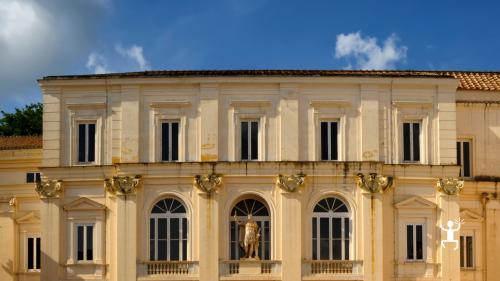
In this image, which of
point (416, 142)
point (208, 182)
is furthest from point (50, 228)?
point (416, 142)

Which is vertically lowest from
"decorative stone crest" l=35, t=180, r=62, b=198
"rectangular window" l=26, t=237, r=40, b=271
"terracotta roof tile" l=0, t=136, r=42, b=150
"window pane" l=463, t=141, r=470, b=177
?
"rectangular window" l=26, t=237, r=40, b=271

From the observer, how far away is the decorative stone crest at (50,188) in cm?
4334

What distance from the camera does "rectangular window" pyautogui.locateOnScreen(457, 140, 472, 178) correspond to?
47.3 m

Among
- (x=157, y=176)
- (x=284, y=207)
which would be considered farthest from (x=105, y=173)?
(x=284, y=207)

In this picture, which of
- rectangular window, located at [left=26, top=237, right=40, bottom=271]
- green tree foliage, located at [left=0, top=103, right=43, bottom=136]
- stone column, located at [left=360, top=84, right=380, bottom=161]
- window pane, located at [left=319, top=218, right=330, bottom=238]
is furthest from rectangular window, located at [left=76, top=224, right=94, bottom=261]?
green tree foliage, located at [left=0, top=103, right=43, bottom=136]

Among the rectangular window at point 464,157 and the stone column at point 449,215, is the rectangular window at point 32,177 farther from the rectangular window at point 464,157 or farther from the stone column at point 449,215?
the rectangular window at point 464,157

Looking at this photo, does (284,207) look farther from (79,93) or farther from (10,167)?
(10,167)

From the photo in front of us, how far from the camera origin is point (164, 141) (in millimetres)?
43844

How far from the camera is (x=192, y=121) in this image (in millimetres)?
43688

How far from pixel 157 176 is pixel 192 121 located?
2.84m

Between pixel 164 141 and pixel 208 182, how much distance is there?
9.44 ft

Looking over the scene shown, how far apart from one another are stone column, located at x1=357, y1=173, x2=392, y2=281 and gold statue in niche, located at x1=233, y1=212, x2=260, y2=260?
452cm

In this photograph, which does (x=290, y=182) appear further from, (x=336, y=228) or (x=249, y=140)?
(x=336, y=228)

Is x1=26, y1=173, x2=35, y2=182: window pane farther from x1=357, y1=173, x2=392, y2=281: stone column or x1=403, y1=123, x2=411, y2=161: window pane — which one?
x1=403, y1=123, x2=411, y2=161: window pane
